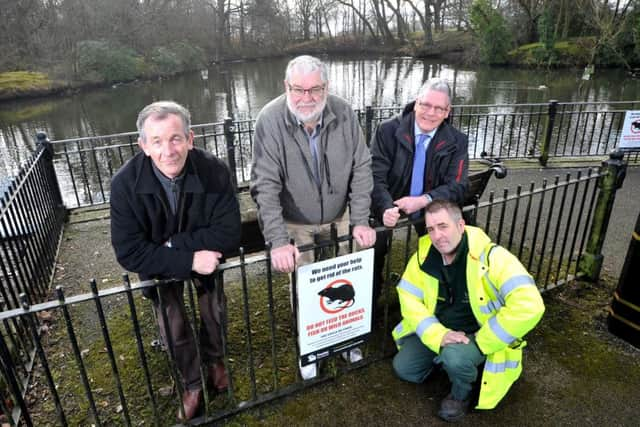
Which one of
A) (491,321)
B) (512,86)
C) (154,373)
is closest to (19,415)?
(154,373)

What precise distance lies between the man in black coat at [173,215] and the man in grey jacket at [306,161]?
0.25m

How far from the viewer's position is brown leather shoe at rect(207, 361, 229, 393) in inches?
109

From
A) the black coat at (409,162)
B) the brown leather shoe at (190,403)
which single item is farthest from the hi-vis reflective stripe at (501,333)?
the brown leather shoe at (190,403)

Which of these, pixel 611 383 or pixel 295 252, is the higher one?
pixel 295 252

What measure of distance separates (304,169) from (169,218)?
2.81 ft

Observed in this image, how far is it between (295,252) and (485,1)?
3477 cm

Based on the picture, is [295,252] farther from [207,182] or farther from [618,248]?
[618,248]

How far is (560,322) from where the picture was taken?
3344mm

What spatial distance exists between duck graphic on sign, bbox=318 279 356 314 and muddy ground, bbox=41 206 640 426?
2.08 feet

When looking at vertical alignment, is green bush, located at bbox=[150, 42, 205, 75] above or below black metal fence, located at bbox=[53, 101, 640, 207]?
above

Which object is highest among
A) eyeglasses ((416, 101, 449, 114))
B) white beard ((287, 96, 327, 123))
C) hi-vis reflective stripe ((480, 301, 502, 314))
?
white beard ((287, 96, 327, 123))

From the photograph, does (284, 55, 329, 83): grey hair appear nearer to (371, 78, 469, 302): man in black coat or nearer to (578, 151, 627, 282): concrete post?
(371, 78, 469, 302): man in black coat

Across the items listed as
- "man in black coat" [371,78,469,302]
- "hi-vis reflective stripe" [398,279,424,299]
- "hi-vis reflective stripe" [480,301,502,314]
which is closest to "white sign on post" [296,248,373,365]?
"hi-vis reflective stripe" [398,279,424,299]

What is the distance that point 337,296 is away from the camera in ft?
8.41
